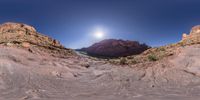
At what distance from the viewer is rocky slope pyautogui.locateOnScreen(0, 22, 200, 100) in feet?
70.8

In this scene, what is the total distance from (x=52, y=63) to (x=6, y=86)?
27.1 ft

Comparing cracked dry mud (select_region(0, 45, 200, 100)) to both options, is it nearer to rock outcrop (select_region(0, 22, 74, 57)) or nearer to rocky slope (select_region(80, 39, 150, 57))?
rock outcrop (select_region(0, 22, 74, 57))

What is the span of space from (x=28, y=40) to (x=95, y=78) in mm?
17012

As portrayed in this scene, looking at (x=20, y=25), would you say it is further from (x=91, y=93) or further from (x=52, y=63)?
(x=91, y=93)

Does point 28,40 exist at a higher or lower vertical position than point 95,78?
higher

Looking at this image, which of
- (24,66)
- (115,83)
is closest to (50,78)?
(24,66)

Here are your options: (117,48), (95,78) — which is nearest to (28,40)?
(95,78)

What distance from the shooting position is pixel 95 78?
2803 centimetres

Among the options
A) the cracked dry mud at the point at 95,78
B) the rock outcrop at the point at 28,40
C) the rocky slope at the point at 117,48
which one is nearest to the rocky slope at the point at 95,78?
the cracked dry mud at the point at 95,78

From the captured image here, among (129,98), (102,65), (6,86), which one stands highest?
(102,65)

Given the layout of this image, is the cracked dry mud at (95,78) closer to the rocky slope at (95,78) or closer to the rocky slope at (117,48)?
the rocky slope at (95,78)

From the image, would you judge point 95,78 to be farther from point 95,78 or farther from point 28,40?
point 28,40

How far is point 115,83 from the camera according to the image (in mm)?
25906

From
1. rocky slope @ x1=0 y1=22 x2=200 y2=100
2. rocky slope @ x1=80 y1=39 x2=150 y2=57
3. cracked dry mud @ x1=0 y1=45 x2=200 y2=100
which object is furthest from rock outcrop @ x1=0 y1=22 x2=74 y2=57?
rocky slope @ x1=80 y1=39 x2=150 y2=57
